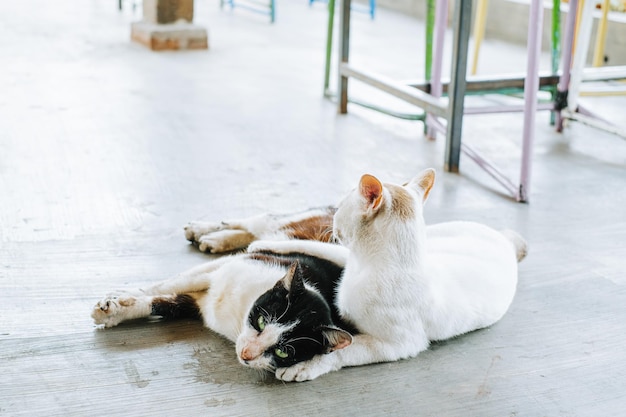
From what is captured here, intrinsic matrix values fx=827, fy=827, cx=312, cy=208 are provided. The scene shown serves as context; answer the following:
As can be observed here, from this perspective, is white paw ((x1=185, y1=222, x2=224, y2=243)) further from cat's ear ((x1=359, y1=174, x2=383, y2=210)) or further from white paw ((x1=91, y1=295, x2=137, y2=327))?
cat's ear ((x1=359, y1=174, x2=383, y2=210))

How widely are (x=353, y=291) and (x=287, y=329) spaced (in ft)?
0.70

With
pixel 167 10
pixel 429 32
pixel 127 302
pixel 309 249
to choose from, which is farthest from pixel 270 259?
pixel 167 10

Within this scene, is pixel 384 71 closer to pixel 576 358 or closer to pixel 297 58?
pixel 297 58

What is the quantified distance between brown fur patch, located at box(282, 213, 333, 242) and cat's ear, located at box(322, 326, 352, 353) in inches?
21.8

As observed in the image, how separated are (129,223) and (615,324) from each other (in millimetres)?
1619

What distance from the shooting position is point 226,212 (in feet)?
9.95

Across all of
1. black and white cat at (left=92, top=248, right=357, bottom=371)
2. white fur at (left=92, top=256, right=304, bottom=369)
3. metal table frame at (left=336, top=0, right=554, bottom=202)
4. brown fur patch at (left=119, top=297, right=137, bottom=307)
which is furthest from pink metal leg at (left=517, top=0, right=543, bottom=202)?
brown fur patch at (left=119, top=297, right=137, bottom=307)

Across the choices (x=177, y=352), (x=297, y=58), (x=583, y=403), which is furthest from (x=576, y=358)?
(x=297, y=58)

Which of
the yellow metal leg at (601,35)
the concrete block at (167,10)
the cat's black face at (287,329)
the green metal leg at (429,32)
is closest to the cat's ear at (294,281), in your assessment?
the cat's black face at (287,329)

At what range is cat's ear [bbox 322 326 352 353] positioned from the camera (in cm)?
187

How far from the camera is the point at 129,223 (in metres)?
2.89

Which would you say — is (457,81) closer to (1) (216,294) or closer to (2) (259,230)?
(2) (259,230)

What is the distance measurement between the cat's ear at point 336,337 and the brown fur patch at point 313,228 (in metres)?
0.55

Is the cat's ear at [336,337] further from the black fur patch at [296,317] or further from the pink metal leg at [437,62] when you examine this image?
the pink metal leg at [437,62]
